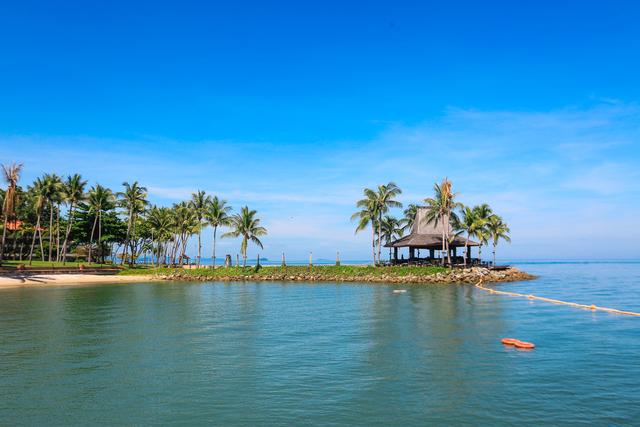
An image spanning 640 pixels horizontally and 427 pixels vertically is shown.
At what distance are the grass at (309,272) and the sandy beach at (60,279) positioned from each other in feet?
15.9

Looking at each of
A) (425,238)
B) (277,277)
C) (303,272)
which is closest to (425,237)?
(425,238)

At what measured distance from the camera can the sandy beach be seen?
203 feet

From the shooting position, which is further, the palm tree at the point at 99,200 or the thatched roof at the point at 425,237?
the palm tree at the point at 99,200

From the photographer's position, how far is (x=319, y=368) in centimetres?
1812

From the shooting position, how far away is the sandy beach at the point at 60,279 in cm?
6188

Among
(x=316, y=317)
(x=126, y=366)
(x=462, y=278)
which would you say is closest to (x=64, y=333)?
(x=126, y=366)

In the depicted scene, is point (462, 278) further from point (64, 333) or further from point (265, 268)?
point (64, 333)

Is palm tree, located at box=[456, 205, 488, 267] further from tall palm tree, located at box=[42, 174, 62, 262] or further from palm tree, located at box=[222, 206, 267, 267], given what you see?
tall palm tree, located at box=[42, 174, 62, 262]

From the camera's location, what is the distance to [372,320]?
30.5m

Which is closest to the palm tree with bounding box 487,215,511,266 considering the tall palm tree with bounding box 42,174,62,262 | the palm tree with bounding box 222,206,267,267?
the palm tree with bounding box 222,206,267,267

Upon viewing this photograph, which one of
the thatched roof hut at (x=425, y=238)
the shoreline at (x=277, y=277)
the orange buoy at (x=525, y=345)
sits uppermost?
the thatched roof hut at (x=425, y=238)

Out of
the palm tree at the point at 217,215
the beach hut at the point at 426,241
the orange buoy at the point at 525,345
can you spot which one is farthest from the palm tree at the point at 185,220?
the orange buoy at the point at 525,345

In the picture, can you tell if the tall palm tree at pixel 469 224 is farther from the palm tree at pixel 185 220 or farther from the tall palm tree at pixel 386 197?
the palm tree at pixel 185 220

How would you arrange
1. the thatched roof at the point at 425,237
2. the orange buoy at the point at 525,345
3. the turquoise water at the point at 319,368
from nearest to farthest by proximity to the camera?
the turquoise water at the point at 319,368, the orange buoy at the point at 525,345, the thatched roof at the point at 425,237
